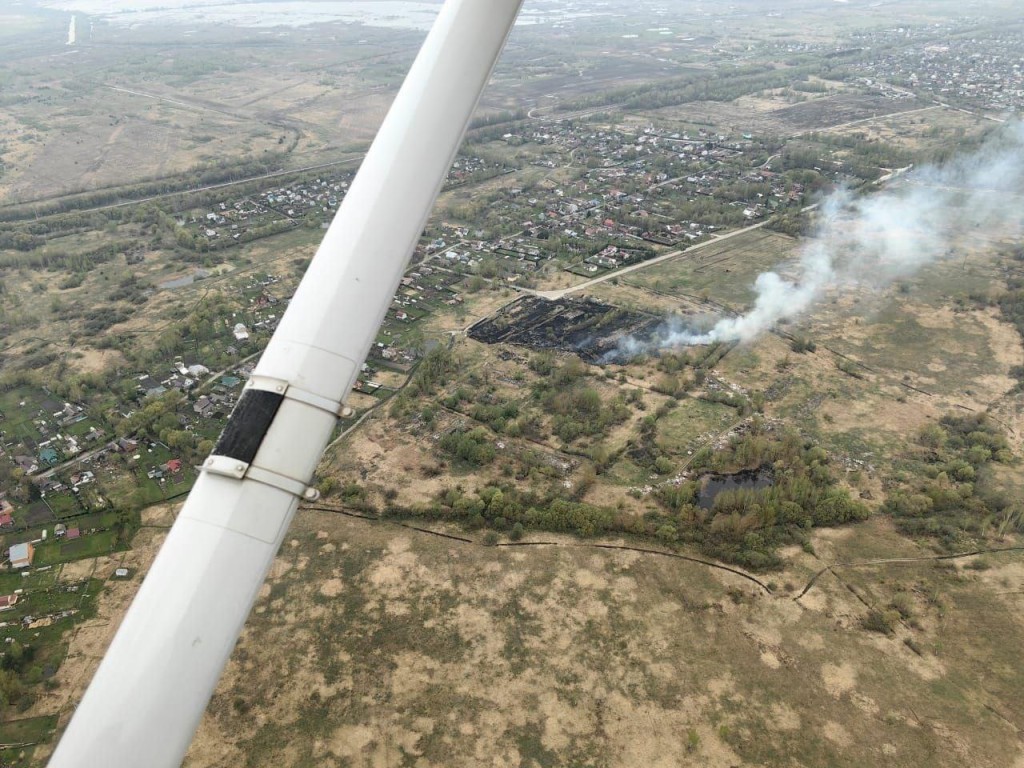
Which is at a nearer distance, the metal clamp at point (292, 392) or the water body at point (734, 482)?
the metal clamp at point (292, 392)

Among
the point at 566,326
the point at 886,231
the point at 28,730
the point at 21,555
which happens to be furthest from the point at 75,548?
the point at 886,231

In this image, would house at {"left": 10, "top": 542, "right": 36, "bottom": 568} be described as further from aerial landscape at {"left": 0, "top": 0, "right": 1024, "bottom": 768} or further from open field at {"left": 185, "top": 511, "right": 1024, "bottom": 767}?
open field at {"left": 185, "top": 511, "right": 1024, "bottom": 767}

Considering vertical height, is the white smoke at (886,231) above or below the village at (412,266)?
below

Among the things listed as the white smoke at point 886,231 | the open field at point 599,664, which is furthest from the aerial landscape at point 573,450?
the white smoke at point 886,231

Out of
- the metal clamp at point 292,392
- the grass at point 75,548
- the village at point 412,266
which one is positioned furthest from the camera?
the village at point 412,266

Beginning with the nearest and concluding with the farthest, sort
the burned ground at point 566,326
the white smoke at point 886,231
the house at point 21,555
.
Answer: the house at point 21,555 → the burned ground at point 566,326 → the white smoke at point 886,231

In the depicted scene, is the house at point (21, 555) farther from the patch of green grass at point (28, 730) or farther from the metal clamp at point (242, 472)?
the metal clamp at point (242, 472)

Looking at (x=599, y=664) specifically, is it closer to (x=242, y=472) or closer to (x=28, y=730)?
(x=28, y=730)
